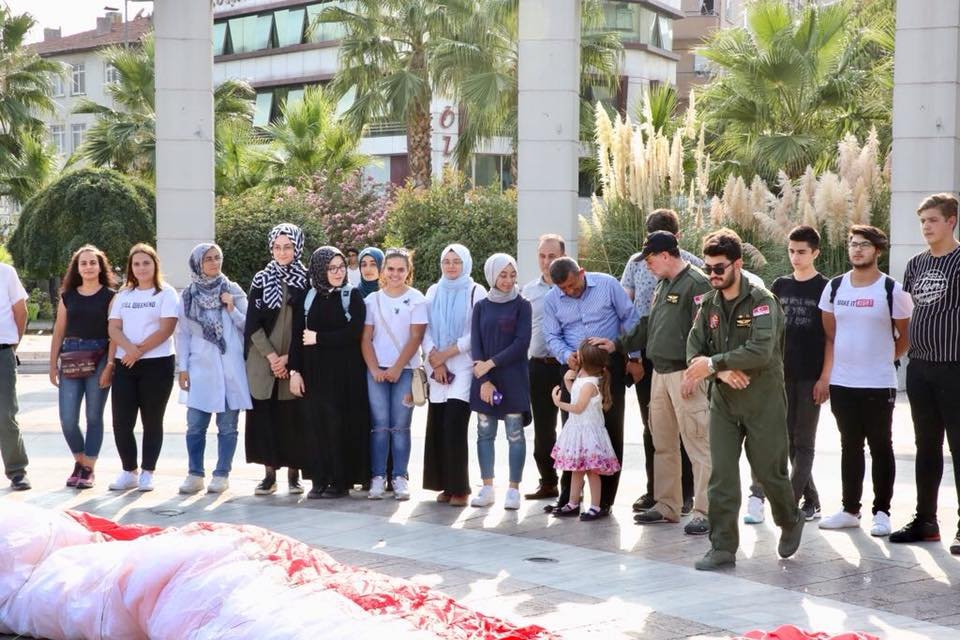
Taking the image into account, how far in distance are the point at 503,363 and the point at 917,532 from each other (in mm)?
2862

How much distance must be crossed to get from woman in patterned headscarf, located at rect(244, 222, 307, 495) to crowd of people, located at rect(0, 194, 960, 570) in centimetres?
2

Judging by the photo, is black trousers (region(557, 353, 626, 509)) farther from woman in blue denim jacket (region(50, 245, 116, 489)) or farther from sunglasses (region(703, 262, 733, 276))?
woman in blue denim jacket (region(50, 245, 116, 489))

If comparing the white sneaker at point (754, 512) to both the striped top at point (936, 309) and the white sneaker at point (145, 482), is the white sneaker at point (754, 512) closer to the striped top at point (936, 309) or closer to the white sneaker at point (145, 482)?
the striped top at point (936, 309)

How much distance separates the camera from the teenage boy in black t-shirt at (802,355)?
8500 mm

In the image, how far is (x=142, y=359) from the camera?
990 cm

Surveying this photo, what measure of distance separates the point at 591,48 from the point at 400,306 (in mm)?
22393

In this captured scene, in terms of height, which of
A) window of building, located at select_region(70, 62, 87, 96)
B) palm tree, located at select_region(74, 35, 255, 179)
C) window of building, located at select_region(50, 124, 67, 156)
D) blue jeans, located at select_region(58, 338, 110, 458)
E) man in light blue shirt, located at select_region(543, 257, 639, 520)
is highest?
window of building, located at select_region(70, 62, 87, 96)

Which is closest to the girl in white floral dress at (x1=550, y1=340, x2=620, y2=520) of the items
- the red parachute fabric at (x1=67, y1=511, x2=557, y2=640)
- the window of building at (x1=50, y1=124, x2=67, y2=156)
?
the red parachute fabric at (x1=67, y1=511, x2=557, y2=640)

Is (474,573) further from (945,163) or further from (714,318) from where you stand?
(945,163)

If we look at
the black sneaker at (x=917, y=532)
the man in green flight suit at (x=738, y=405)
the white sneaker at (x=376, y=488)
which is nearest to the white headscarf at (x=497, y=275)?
the white sneaker at (x=376, y=488)

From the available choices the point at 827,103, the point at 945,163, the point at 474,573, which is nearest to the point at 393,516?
the point at 474,573

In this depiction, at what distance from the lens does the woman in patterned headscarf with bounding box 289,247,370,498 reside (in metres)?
9.61

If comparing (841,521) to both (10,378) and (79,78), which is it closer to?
(10,378)

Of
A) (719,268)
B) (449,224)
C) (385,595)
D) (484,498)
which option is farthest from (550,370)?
(449,224)
